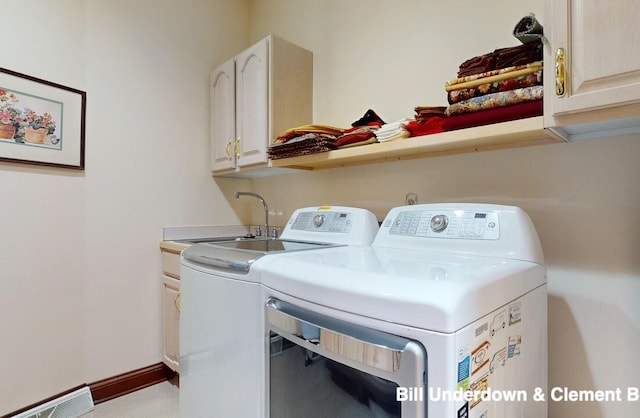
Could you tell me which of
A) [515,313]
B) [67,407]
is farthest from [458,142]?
[67,407]

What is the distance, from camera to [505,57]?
1047 mm

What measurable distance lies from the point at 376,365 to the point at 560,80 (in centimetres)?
86

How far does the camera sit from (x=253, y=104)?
1.99m

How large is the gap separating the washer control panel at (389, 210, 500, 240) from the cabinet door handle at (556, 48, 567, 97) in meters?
0.39

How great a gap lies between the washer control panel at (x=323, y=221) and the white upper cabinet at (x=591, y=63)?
2.72ft

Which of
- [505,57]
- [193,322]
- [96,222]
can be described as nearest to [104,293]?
[96,222]

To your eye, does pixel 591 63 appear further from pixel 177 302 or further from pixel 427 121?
pixel 177 302

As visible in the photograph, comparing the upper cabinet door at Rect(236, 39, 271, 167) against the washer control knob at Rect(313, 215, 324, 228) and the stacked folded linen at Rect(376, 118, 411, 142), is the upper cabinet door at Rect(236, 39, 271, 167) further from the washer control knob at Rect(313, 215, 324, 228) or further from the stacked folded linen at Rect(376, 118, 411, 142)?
the stacked folded linen at Rect(376, 118, 411, 142)

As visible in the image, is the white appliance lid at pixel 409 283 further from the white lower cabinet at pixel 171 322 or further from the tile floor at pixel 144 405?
the tile floor at pixel 144 405

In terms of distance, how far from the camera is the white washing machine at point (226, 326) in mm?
999

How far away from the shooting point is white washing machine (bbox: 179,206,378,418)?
999 millimetres

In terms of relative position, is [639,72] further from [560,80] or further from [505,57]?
[505,57]

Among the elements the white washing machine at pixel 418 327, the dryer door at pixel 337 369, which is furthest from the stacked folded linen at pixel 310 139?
the dryer door at pixel 337 369

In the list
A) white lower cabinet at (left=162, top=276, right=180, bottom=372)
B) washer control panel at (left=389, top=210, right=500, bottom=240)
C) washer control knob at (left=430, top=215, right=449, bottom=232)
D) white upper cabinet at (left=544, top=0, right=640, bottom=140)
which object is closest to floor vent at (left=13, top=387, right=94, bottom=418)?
white lower cabinet at (left=162, top=276, right=180, bottom=372)
